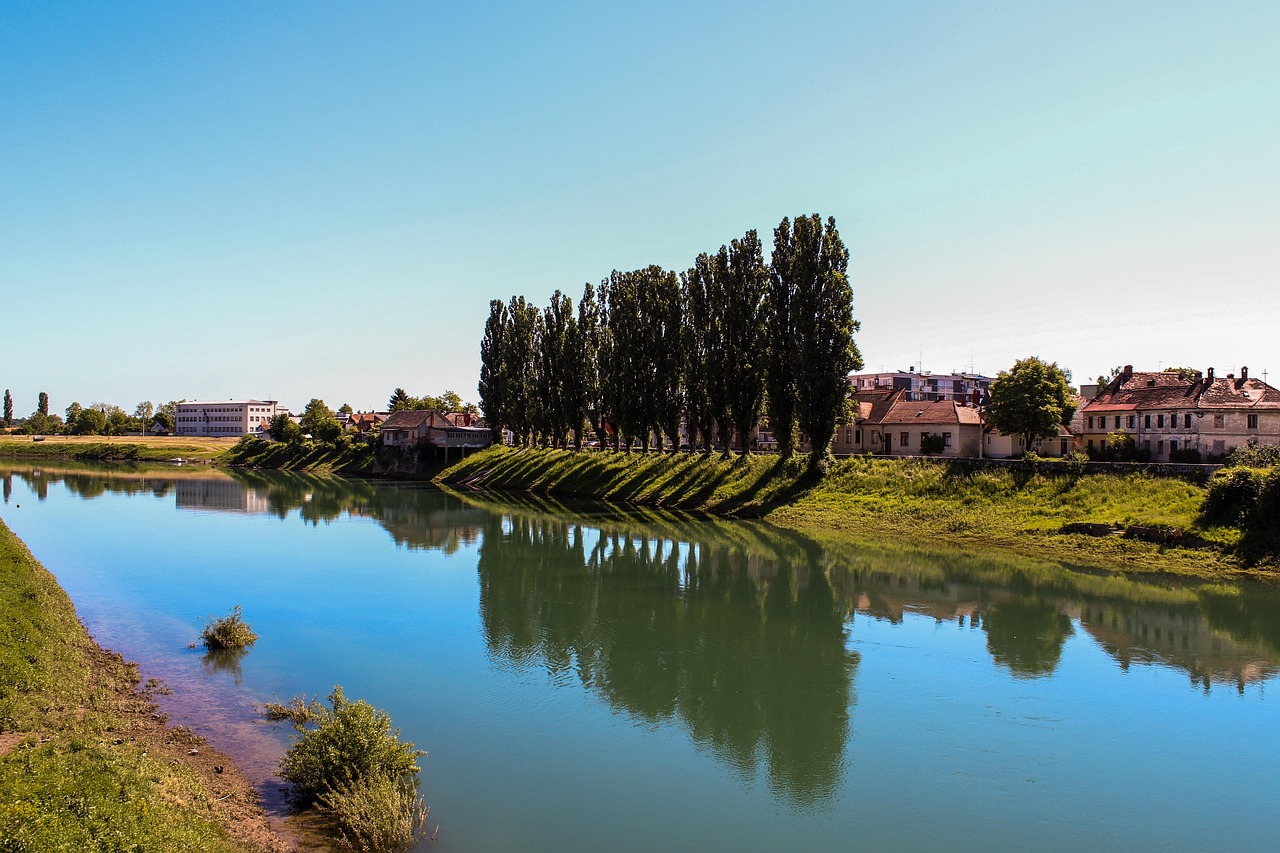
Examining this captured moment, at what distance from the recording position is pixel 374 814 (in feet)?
35.8

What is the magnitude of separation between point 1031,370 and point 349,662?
43424mm

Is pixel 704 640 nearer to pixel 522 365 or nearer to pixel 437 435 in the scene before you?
pixel 522 365

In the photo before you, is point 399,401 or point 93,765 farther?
point 399,401

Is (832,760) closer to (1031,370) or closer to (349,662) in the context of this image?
(349,662)

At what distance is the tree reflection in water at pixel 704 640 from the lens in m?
15.5

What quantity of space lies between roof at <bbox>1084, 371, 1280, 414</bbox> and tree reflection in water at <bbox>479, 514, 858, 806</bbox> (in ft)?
80.5

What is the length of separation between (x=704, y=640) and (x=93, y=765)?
1480 centimetres

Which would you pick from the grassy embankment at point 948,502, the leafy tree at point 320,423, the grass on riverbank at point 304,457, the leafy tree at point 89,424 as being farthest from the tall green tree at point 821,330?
the leafy tree at point 89,424

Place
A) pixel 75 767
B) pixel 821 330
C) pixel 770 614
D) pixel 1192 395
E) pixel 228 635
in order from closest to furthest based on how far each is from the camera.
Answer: pixel 75 767, pixel 228 635, pixel 770 614, pixel 1192 395, pixel 821 330

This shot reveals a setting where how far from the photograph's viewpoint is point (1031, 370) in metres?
48.8

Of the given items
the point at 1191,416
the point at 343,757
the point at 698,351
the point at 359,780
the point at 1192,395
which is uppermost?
the point at 698,351

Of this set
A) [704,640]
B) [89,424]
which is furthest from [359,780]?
[89,424]

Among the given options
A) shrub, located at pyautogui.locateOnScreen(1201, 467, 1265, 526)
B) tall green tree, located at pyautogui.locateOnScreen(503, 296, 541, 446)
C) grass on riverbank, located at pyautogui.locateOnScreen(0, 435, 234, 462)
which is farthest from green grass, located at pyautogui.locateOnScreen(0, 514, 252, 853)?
grass on riverbank, located at pyautogui.locateOnScreen(0, 435, 234, 462)

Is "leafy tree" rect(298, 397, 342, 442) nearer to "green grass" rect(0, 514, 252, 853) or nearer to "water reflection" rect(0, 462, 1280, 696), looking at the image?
"water reflection" rect(0, 462, 1280, 696)
